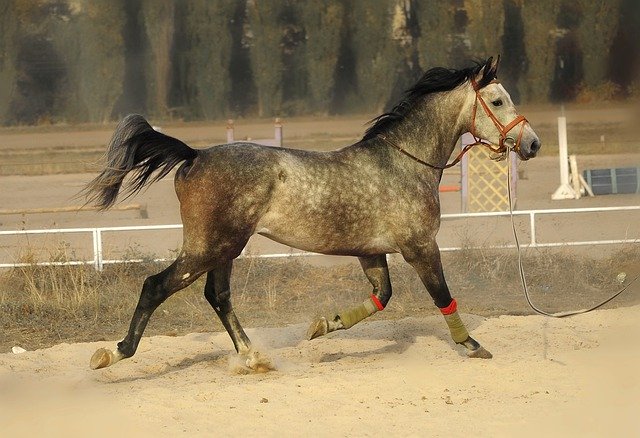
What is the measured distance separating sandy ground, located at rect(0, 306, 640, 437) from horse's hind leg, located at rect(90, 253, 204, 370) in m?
0.19

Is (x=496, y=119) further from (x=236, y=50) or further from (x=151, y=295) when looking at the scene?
(x=236, y=50)

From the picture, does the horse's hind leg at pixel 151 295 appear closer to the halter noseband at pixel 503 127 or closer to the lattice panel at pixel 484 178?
the halter noseband at pixel 503 127

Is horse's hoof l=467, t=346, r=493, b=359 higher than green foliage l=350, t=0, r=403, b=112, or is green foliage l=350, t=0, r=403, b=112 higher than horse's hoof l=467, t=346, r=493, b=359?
green foliage l=350, t=0, r=403, b=112

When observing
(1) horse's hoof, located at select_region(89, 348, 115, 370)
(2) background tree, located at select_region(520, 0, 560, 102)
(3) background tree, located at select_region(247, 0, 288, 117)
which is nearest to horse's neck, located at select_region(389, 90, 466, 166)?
(1) horse's hoof, located at select_region(89, 348, 115, 370)

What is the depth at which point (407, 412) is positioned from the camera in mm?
5500

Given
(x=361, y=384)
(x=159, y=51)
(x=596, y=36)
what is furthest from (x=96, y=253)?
(x=159, y=51)

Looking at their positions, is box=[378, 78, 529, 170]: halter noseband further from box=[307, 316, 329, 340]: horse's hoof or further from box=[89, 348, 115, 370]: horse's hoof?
box=[89, 348, 115, 370]: horse's hoof

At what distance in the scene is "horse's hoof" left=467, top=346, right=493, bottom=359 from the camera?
662cm

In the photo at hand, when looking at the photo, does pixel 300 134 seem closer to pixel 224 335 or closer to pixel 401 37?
pixel 401 37

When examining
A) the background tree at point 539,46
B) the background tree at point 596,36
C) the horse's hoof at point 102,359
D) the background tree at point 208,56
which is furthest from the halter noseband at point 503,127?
the background tree at point 208,56

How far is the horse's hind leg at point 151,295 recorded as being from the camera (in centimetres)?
613

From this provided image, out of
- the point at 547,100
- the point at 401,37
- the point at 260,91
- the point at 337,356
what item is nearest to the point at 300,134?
the point at 260,91

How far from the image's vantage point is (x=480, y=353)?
6.62 meters

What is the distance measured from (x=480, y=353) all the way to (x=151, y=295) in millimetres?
2091
